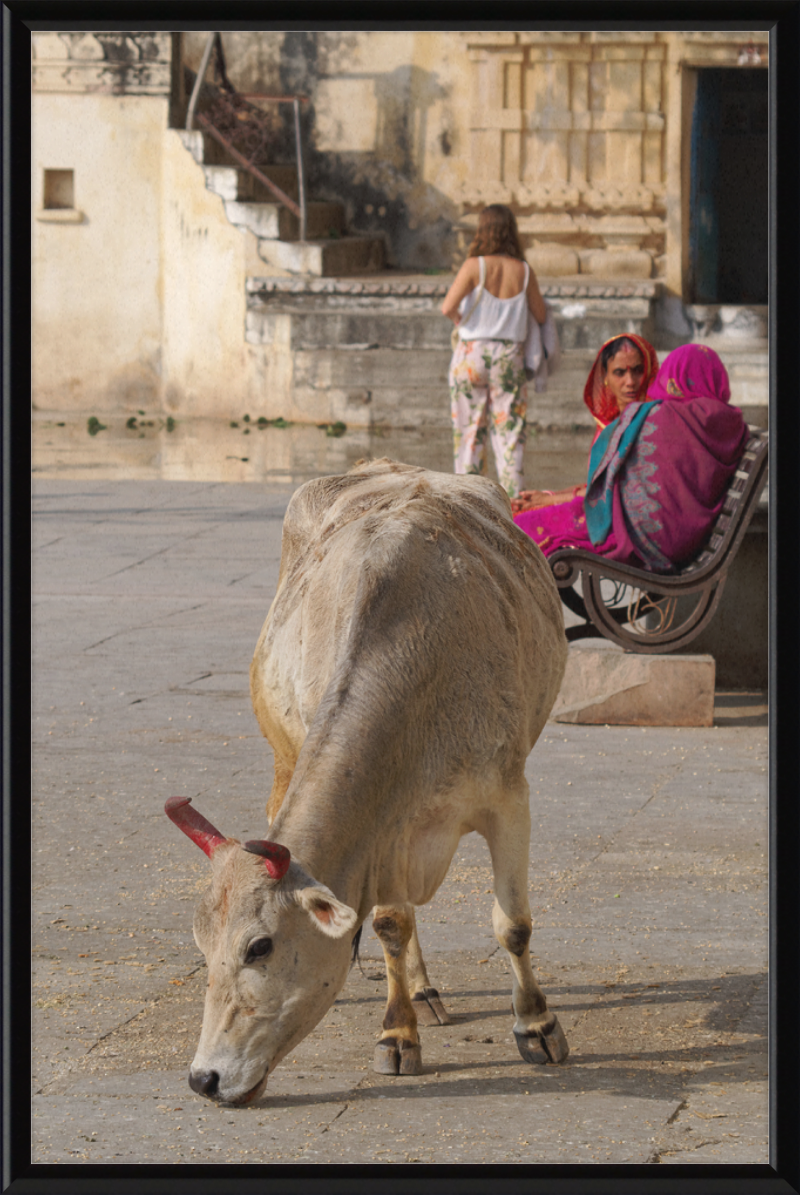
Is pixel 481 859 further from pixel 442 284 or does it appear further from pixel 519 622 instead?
pixel 442 284

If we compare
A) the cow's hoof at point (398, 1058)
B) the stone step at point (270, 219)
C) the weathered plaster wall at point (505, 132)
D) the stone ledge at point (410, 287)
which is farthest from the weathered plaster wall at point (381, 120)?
the cow's hoof at point (398, 1058)

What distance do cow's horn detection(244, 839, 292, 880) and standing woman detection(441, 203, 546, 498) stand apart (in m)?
8.00

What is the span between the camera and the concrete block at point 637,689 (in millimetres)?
7715

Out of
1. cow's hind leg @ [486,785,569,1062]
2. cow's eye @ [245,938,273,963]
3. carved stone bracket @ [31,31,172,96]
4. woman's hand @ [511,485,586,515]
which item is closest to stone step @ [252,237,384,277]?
carved stone bracket @ [31,31,172,96]

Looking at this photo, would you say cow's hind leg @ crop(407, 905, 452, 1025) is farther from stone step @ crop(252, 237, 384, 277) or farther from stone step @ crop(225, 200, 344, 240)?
stone step @ crop(225, 200, 344, 240)

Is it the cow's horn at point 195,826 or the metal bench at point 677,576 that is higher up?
the metal bench at point 677,576

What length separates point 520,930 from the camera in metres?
4.42

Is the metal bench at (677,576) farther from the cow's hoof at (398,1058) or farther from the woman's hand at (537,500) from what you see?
the cow's hoof at (398,1058)

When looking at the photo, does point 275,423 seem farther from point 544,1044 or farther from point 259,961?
point 259,961

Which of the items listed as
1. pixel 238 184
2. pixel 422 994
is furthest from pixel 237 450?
pixel 422 994

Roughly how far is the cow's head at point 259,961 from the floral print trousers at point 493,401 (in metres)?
8.14
